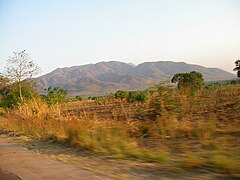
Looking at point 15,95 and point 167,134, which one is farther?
point 15,95

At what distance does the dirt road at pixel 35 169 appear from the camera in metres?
8.00

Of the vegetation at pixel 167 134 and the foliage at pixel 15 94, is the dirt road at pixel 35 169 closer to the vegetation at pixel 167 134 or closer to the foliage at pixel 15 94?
the vegetation at pixel 167 134

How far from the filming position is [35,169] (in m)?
9.11

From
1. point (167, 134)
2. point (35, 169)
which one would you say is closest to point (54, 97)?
point (167, 134)

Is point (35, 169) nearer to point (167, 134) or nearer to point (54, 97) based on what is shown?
point (167, 134)

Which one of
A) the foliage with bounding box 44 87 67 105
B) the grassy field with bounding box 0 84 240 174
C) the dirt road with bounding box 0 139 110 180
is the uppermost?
the foliage with bounding box 44 87 67 105

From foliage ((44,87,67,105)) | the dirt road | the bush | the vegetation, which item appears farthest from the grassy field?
the bush

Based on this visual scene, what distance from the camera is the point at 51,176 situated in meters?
8.08

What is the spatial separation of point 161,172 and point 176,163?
693 mm

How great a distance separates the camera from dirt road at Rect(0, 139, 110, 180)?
8.00 metres

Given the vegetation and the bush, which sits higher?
the bush

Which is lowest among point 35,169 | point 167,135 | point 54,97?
point 35,169

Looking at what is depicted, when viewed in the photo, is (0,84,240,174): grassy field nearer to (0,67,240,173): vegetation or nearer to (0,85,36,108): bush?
(0,67,240,173): vegetation

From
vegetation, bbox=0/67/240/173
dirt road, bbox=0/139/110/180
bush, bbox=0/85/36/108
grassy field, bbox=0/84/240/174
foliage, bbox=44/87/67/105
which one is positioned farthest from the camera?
bush, bbox=0/85/36/108
